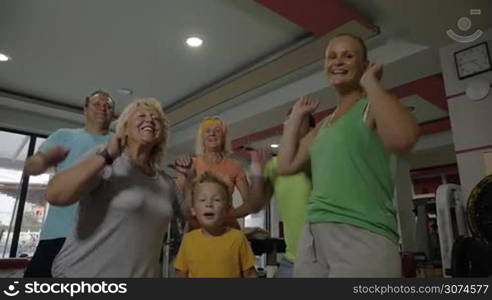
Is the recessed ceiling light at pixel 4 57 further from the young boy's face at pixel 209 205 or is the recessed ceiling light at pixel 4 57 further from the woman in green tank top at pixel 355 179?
the woman in green tank top at pixel 355 179

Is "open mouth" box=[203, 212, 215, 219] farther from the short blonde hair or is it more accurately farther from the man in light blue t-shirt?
the man in light blue t-shirt

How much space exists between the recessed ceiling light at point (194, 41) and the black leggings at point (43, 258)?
1646 mm

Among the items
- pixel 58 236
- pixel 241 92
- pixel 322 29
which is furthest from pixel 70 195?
→ pixel 241 92

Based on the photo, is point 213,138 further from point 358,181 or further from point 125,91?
point 125,91

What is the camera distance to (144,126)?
0.74m

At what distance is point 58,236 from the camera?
3.32ft

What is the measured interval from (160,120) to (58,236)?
53cm

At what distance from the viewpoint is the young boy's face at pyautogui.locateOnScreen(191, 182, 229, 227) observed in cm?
89

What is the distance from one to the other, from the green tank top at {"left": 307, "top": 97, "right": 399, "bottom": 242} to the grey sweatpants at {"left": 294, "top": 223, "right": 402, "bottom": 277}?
Result: 0.04 ft

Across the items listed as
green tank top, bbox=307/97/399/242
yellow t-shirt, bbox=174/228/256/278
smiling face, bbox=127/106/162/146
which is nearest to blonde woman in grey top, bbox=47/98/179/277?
smiling face, bbox=127/106/162/146

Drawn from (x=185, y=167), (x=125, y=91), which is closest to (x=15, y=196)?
(x=125, y=91)

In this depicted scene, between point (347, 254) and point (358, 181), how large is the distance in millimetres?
103

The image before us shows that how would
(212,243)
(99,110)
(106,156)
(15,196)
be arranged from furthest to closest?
(15,196)
(99,110)
(212,243)
(106,156)

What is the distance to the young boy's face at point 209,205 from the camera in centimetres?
89
